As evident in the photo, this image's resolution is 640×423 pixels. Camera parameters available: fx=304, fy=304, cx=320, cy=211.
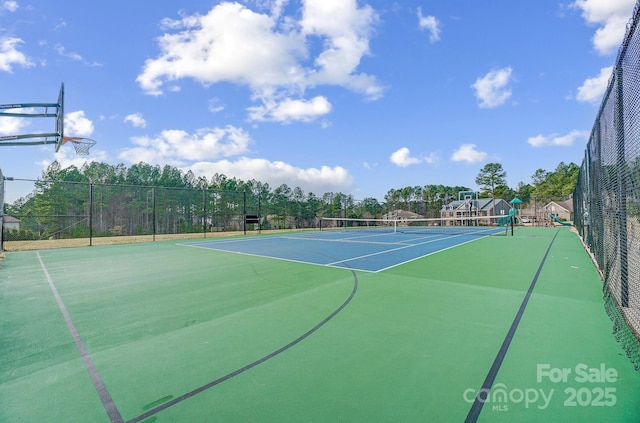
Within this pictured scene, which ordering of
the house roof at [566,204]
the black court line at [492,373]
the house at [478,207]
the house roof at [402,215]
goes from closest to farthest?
the black court line at [492,373] < the house roof at [402,215] < the house at [478,207] < the house roof at [566,204]

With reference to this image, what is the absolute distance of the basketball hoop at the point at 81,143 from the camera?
35.8 ft

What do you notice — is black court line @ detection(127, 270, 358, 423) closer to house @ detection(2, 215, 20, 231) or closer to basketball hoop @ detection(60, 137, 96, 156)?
basketball hoop @ detection(60, 137, 96, 156)

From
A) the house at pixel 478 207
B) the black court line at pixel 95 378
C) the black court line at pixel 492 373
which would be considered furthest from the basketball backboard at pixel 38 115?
the house at pixel 478 207

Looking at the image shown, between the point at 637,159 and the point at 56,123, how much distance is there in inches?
616

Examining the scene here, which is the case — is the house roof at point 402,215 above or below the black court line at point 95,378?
above

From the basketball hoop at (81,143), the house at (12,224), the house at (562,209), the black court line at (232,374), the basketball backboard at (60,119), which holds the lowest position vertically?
the black court line at (232,374)

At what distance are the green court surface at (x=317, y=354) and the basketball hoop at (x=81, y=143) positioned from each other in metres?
7.90

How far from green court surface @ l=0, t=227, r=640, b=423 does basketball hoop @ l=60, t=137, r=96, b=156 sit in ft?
25.9

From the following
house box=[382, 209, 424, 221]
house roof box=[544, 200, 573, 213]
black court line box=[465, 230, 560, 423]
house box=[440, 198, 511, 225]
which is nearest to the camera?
black court line box=[465, 230, 560, 423]

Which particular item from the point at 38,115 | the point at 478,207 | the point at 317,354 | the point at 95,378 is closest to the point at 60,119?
the point at 38,115

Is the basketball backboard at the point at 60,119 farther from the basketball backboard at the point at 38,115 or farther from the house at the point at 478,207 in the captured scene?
the house at the point at 478,207

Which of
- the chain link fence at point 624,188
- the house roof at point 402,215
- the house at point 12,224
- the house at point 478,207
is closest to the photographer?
the chain link fence at point 624,188

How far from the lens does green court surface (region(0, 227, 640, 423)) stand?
191 cm

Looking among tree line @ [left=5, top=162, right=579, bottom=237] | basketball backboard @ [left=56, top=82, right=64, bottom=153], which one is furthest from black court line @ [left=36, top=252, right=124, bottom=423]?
tree line @ [left=5, top=162, right=579, bottom=237]
